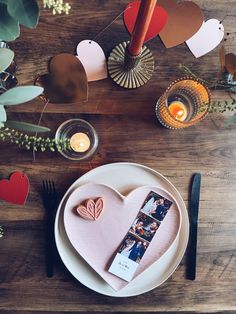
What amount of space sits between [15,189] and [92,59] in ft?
1.27

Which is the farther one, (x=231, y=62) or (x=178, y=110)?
(x=178, y=110)

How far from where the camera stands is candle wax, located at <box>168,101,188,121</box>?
113cm

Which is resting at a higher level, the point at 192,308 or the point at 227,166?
the point at 227,166

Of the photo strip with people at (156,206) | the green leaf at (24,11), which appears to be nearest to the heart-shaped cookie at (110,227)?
the photo strip with people at (156,206)

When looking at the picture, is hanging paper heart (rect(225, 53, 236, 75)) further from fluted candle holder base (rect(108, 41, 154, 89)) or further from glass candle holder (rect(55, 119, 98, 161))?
glass candle holder (rect(55, 119, 98, 161))

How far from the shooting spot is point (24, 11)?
72cm

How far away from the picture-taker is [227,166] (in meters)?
1.14

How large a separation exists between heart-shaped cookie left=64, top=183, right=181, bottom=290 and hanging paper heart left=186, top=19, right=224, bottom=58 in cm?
39

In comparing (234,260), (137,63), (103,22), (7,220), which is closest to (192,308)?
(234,260)

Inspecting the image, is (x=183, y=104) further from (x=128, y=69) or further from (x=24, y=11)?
(x=24, y=11)

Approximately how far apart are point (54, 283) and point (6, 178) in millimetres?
297

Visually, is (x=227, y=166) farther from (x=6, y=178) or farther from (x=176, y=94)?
(x=6, y=178)

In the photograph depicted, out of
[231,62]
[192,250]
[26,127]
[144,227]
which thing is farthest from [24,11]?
[192,250]

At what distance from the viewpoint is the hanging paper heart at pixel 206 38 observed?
3.69ft
